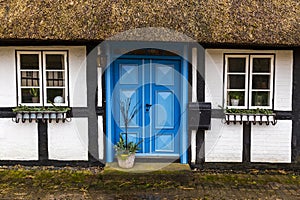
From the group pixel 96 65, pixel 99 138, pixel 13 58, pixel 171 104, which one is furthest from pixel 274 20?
pixel 13 58

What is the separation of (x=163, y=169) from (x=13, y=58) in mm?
→ 3327

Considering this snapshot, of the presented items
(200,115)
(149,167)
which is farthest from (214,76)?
(149,167)

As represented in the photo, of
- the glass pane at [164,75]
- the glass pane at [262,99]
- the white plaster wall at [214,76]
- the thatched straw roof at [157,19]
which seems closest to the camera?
the thatched straw roof at [157,19]

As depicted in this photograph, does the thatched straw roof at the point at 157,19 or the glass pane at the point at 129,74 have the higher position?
the thatched straw roof at the point at 157,19

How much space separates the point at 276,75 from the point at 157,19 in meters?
2.34

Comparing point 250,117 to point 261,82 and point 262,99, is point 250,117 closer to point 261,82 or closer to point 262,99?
point 262,99

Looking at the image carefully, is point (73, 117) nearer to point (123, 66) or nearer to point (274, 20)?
point (123, 66)


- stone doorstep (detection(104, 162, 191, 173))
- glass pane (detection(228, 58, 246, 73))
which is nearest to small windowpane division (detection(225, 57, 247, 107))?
glass pane (detection(228, 58, 246, 73))

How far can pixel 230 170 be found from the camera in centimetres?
613

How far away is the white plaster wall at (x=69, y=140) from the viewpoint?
6098mm

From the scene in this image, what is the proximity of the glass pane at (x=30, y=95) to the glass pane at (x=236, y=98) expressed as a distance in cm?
349

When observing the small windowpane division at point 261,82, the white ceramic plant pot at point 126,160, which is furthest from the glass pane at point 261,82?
the white ceramic plant pot at point 126,160

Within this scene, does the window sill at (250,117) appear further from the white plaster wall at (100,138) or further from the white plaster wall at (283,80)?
the white plaster wall at (100,138)

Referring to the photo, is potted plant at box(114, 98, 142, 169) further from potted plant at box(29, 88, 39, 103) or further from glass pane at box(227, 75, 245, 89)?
glass pane at box(227, 75, 245, 89)
